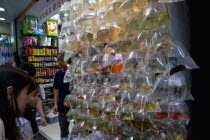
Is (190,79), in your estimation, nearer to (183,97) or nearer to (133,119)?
(183,97)

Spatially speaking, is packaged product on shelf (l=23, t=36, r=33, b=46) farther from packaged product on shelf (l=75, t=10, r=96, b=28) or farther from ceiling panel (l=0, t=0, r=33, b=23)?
packaged product on shelf (l=75, t=10, r=96, b=28)

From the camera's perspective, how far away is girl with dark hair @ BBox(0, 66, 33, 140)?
94 centimetres

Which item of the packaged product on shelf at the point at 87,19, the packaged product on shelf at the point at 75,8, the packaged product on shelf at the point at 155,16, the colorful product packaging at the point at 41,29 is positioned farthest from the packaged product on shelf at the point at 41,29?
the packaged product on shelf at the point at 155,16

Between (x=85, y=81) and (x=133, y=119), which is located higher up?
(x=85, y=81)

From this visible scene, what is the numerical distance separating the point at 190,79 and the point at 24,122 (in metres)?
1.47

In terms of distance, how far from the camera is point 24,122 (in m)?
Result: 1.55

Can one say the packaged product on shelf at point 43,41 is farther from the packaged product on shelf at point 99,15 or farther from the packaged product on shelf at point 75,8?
the packaged product on shelf at point 99,15

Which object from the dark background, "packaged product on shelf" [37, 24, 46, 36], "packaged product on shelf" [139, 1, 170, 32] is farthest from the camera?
"packaged product on shelf" [37, 24, 46, 36]

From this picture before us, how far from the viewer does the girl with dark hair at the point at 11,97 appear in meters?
0.94

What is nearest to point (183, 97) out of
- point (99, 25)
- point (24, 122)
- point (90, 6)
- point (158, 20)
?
point (158, 20)

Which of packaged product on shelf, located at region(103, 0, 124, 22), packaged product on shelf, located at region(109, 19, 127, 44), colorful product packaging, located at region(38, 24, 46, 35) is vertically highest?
colorful product packaging, located at region(38, 24, 46, 35)

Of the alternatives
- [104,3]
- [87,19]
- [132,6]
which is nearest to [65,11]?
[87,19]

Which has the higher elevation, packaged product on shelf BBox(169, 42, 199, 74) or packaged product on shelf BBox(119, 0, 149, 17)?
packaged product on shelf BBox(119, 0, 149, 17)

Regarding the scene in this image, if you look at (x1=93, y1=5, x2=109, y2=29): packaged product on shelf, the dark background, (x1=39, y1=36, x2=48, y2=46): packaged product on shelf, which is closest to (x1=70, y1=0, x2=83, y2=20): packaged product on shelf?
(x1=93, y1=5, x2=109, y2=29): packaged product on shelf
